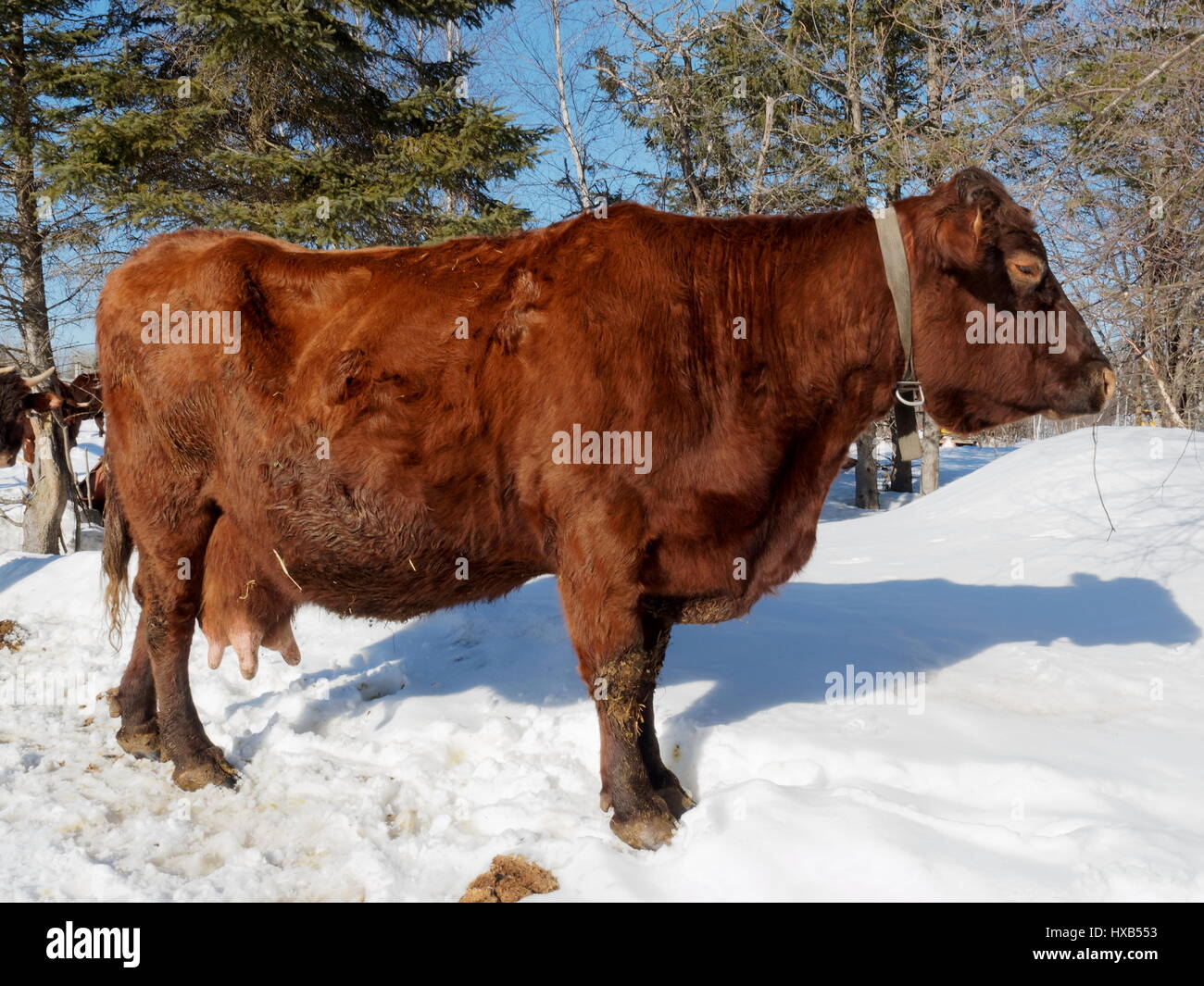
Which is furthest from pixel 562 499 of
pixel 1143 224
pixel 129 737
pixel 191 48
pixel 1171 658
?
pixel 191 48

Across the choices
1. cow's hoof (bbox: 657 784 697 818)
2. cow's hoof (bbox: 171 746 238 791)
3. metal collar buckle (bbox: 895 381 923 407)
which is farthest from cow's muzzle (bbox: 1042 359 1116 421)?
cow's hoof (bbox: 171 746 238 791)

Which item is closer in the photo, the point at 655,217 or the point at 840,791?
the point at 840,791

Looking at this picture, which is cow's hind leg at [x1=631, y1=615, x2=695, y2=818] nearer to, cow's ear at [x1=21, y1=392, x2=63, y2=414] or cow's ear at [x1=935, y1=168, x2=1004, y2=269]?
cow's ear at [x1=935, y1=168, x2=1004, y2=269]

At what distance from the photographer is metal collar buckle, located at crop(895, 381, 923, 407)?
3234 millimetres

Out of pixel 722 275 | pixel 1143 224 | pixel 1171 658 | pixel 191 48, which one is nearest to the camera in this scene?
pixel 722 275

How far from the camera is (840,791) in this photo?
123 inches

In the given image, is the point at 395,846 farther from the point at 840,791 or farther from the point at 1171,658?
the point at 1171,658

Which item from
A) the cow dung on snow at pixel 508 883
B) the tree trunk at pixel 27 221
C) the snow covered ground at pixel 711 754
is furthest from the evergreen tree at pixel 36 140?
the cow dung on snow at pixel 508 883

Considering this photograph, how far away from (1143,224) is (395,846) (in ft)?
17.0

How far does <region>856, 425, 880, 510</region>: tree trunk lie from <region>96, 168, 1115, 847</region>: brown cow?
50.9 feet

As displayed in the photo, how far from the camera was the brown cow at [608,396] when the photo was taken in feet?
10.4

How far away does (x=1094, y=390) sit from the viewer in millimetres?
3277

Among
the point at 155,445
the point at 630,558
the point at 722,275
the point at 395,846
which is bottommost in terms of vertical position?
the point at 395,846

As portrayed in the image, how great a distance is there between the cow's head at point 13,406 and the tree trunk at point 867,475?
586 inches
